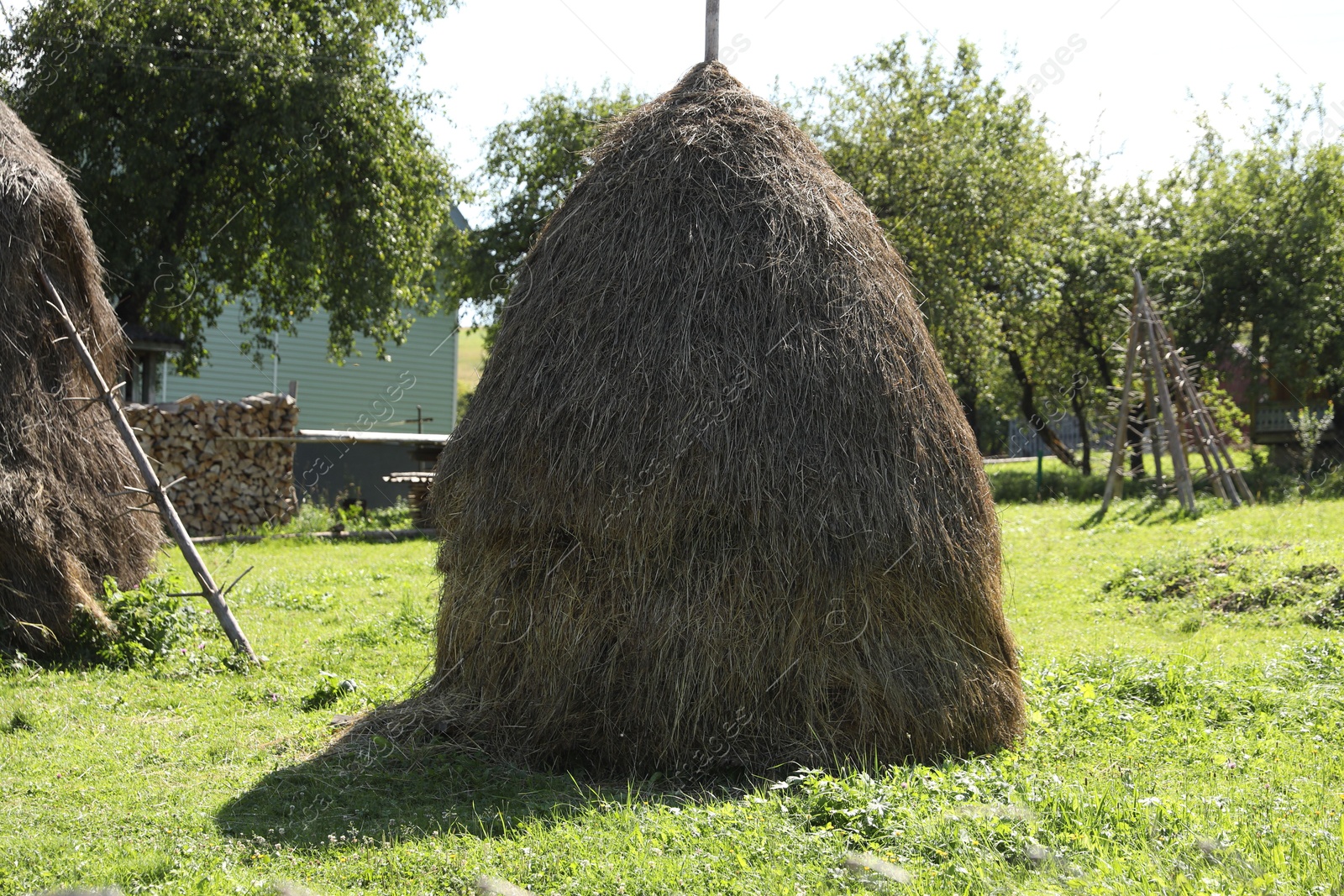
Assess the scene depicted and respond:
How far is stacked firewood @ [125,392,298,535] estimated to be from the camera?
15.6m

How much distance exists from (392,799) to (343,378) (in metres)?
20.9

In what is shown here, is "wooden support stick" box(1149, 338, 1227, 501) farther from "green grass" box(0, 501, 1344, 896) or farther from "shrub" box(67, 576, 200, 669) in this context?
"shrub" box(67, 576, 200, 669)

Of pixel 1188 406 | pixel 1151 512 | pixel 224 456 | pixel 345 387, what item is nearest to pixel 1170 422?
pixel 1151 512

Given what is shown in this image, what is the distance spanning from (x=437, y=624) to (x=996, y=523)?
10.7 feet

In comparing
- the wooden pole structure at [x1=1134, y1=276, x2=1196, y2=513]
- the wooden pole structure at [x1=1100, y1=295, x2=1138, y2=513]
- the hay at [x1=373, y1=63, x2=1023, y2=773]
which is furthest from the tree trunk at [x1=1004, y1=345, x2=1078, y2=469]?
the hay at [x1=373, y1=63, x2=1023, y2=773]

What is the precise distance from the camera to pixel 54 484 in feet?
26.7

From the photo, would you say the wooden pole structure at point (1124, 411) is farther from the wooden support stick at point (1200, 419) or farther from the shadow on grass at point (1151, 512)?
the wooden support stick at point (1200, 419)

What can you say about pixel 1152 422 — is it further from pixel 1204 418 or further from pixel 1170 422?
pixel 1204 418

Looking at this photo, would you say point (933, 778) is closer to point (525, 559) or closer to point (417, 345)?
point (525, 559)

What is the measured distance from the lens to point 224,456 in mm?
16109

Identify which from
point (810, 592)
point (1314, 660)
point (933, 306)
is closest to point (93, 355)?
point (810, 592)

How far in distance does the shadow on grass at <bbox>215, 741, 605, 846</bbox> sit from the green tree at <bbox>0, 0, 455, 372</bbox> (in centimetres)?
1214

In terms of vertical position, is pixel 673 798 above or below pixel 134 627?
below

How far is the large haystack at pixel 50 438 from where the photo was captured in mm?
7824
